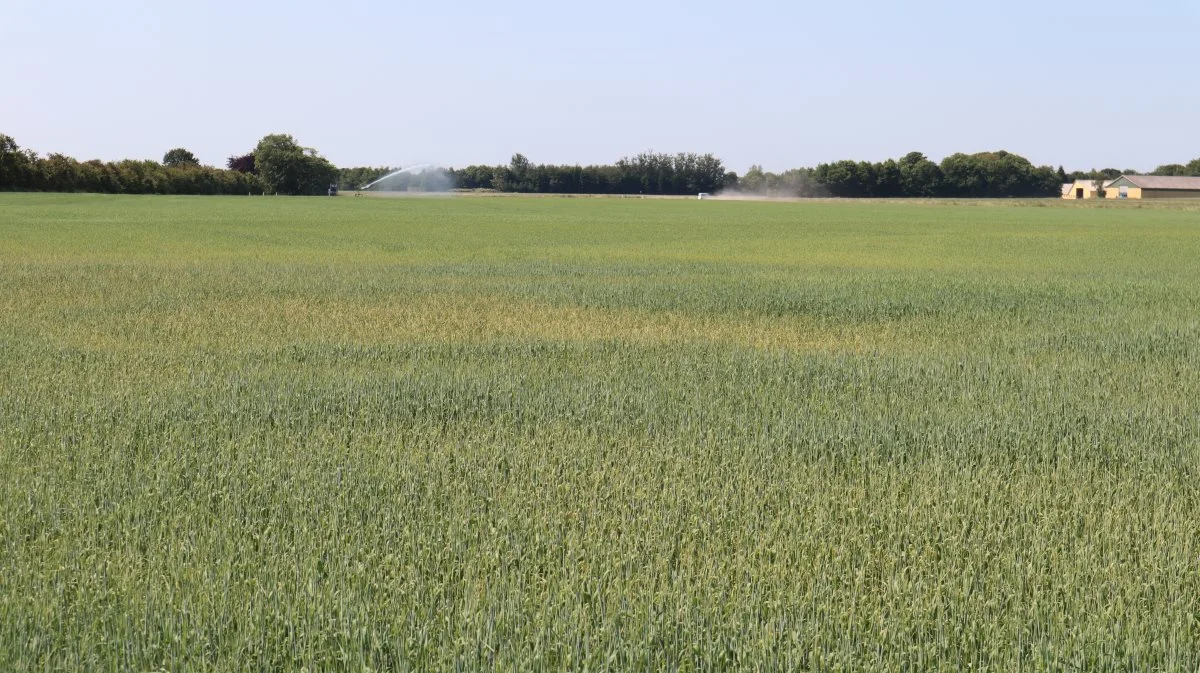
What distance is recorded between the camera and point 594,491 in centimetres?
778

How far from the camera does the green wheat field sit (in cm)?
545

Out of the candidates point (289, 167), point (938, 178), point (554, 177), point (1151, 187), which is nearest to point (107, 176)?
point (289, 167)

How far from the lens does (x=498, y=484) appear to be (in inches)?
319

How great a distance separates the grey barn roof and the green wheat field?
17495 centimetres

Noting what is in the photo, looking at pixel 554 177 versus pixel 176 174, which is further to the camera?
pixel 554 177

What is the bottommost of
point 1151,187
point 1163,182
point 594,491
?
point 1151,187

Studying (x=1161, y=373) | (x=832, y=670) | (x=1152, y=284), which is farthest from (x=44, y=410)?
(x=1152, y=284)

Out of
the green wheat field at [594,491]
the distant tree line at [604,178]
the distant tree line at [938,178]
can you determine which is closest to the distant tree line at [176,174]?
the distant tree line at [604,178]

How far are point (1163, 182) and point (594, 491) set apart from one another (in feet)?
631

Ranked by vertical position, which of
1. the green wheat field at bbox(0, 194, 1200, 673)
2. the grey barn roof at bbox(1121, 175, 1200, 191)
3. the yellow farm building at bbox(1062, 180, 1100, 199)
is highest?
the green wheat field at bbox(0, 194, 1200, 673)

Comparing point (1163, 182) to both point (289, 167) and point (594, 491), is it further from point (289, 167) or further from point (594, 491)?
point (594, 491)

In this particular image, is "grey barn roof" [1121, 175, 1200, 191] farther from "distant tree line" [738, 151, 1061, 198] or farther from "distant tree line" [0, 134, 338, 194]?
"distant tree line" [0, 134, 338, 194]

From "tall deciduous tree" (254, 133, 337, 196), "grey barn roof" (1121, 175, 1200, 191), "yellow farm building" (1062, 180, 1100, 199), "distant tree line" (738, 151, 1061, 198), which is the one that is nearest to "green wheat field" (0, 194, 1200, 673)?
"tall deciduous tree" (254, 133, 337, 196)

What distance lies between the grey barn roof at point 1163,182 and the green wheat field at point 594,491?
574 ft
